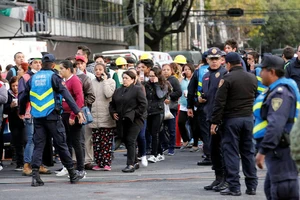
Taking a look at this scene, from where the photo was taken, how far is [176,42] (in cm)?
7919

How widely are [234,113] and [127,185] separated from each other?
2363 mm

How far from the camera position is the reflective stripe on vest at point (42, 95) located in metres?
12.7

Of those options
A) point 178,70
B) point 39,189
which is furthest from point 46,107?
point 178,70

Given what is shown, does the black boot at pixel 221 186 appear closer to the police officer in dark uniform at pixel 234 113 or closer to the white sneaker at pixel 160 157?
the police officer in dark uniform at pixel 234 113

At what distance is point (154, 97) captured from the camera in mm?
16141

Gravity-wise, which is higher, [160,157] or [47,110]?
[47,110]

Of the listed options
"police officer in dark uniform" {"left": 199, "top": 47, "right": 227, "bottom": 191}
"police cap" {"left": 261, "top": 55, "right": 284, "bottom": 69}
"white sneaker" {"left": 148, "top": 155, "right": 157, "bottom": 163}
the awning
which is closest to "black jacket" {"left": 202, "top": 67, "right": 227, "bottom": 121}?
"police officer in dark uniform" {"left": 199, "top": 47, "right": 227, "bottom": 191}

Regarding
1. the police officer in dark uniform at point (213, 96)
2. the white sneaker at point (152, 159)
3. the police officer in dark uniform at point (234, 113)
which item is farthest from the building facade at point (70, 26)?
the police officer in dark uniform at point (234, 113)

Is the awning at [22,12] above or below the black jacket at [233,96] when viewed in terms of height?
above

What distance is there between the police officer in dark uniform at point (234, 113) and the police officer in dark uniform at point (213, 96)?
0.53 meters

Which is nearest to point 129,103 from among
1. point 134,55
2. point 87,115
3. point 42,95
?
point 87,115

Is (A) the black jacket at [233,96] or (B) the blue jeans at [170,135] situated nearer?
(A) the black jacket at [233,96]

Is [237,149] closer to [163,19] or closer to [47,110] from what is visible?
[47,110]

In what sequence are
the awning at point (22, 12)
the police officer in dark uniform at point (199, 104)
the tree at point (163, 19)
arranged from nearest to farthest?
the police officer in dark uniform at point (199, 104), the awning at point (22, 12), the tree at point (163, 19)
